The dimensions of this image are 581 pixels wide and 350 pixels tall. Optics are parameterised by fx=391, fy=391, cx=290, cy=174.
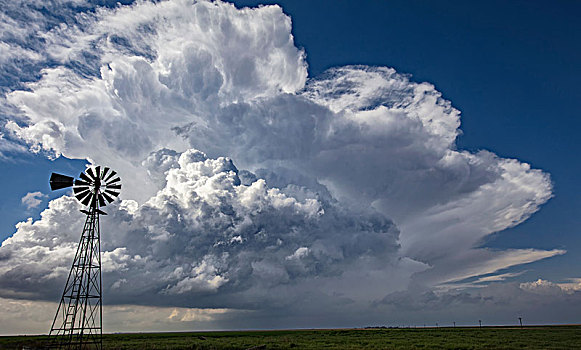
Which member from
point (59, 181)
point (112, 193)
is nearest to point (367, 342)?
point (112, 193)

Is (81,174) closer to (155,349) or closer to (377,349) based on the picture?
(155,349)

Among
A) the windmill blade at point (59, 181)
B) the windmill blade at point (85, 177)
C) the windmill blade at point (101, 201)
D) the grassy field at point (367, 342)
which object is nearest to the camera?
the windmill blade at point (59, 181)

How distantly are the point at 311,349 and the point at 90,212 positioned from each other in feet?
123

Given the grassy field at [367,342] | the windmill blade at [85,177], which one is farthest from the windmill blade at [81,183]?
the grassy field at [367,342]

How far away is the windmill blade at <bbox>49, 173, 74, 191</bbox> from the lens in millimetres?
37375

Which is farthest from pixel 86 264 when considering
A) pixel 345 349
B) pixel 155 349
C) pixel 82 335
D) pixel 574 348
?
pixel 574 348

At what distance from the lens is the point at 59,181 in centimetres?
3778

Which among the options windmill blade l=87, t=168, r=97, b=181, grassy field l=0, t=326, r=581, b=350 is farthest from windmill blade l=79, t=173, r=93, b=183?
grassy field l=0, t=326, r=581, b=350

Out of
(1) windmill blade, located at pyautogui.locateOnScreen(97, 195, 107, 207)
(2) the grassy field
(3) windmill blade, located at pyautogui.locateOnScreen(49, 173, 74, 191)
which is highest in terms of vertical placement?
(3) windmill blade, located at pyautogui.locateOnScreen(49, 173, 74, 191)

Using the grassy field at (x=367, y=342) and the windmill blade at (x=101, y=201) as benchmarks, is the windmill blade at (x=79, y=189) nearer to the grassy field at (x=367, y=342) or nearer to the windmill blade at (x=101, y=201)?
the windmill blade at (x=101, y=201)

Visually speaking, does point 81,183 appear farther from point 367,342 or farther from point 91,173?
point 367,342

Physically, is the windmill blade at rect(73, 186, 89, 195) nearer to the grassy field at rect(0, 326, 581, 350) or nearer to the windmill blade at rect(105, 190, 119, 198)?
the windmill blade at rect(105, 190, 119, 198)

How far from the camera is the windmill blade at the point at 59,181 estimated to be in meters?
37.4

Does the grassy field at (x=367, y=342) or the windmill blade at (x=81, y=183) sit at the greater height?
the windmill blade at (x=81, y=183)
